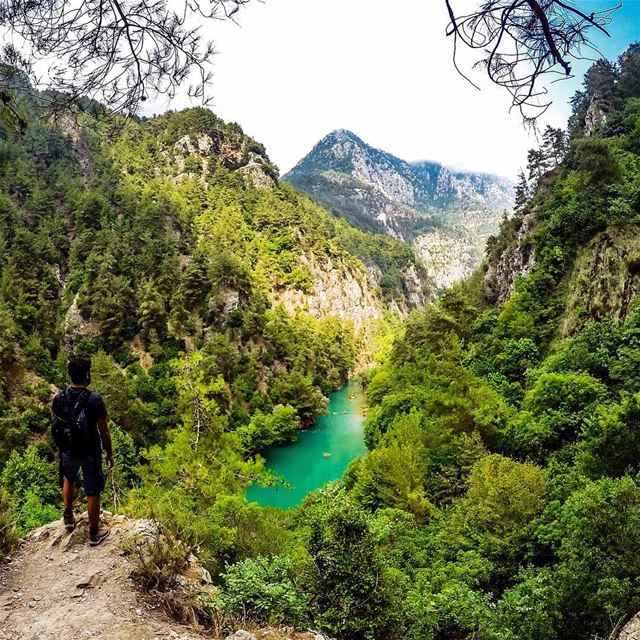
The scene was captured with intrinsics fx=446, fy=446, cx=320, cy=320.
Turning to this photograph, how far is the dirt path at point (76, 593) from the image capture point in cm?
386

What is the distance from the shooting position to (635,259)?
1938 centimetres

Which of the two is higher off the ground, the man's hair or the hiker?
the man's hair

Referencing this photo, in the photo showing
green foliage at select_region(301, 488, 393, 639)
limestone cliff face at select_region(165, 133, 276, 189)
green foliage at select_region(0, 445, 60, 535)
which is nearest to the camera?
green foliage at select_region(301, 488, 393, 639)

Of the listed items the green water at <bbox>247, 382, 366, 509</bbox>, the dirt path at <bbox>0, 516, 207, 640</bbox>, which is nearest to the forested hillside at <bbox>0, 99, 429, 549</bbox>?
the dirt path at <bbox>0, 516, 207, 640</bbox>

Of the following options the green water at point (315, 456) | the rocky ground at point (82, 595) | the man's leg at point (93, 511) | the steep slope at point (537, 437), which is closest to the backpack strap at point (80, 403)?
the man's leg at point (93, 511)

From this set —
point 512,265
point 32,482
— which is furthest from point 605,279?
point 32,482

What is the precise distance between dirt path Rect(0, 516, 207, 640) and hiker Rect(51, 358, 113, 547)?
0.76 meters

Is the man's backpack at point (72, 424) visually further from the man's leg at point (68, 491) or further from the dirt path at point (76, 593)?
the dirt path at point (76, 593)

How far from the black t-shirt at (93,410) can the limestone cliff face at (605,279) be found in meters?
20.4

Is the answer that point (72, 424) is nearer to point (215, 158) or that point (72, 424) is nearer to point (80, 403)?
point (80, 403)

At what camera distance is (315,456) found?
3534cm

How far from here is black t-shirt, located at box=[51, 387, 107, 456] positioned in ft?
15.3

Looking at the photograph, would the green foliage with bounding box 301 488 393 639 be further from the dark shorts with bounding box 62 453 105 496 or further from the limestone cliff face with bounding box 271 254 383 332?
the limestone cliff face with bounding box 271 254 383 332

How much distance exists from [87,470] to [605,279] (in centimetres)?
2303
